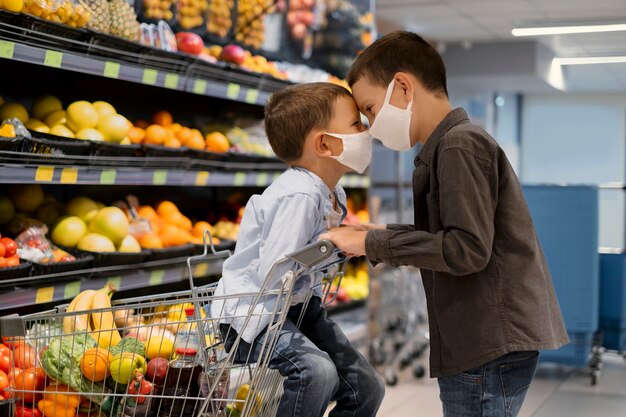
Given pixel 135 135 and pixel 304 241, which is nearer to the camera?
pixel 304 241

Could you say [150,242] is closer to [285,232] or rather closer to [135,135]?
[135,135]

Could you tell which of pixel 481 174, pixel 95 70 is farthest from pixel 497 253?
pixel 95 70

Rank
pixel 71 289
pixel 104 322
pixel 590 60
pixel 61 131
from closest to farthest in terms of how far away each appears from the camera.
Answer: pixel 104 322
pixel 71 289
pixel 61 131
pixel 590 60

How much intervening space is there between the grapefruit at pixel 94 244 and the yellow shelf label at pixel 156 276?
0.20 meters

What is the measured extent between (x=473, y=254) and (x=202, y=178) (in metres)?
2.16

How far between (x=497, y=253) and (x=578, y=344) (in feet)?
12.6

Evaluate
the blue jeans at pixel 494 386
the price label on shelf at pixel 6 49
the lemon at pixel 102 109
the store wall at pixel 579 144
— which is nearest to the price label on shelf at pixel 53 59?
the price label on shelf at pixel 6 49

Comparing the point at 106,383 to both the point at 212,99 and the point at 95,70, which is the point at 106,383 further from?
the point at 212,99

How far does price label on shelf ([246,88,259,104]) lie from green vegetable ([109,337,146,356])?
81.8 inches

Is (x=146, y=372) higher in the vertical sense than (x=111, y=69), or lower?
lower

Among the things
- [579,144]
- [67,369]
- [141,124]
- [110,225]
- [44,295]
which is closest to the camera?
[67,369]

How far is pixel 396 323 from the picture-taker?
6.88 metres

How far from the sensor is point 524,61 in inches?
453

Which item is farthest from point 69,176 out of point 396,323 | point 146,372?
point 396,323
